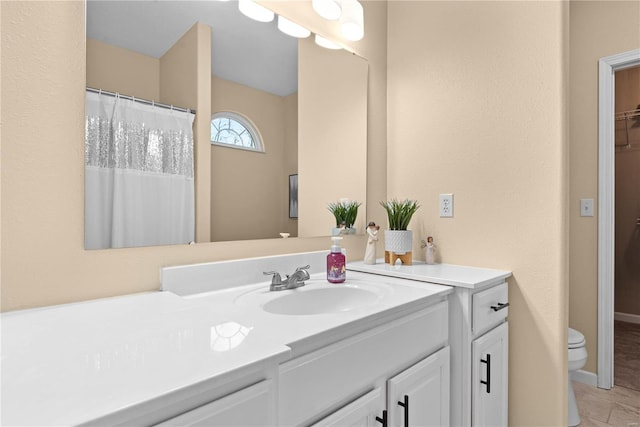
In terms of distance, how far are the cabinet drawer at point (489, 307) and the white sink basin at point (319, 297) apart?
12.9 inches

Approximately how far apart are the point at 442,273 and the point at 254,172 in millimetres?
838

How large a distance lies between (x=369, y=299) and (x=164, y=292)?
2.21ft

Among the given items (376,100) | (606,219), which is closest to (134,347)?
(376,100)

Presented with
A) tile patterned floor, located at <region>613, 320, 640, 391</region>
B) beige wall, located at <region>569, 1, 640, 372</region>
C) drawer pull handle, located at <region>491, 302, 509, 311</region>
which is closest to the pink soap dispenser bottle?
drawer pull handle, located at <region>491, 302, 509, 311</region>

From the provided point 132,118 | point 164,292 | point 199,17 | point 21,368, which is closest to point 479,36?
point 199,17

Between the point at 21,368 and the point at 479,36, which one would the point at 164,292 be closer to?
the point at 21,368

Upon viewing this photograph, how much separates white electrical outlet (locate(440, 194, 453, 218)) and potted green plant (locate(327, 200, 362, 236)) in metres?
0.39

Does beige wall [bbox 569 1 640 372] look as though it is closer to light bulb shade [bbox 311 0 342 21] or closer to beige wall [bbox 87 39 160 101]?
light bulb shade [bbox 311 0 342 21]

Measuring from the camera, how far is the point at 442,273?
54.4 inches

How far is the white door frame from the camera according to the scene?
2.06 metres

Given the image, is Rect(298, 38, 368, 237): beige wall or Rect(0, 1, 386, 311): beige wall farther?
Rect(298, 38, 368, 237): beige wall

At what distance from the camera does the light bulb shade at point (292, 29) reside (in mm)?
1440

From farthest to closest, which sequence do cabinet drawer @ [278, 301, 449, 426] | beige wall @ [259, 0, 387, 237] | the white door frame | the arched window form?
the white door frame, beige wall @ [259, 0, 387, 237], the arched window, cabinet drawer @ [278, 301, 449, 426]

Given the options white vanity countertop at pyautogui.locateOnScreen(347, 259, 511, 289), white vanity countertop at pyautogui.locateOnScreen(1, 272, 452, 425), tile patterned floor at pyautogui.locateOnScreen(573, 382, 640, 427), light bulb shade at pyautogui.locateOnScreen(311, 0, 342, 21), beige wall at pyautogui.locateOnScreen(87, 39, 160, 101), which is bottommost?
tile patterned floor at pyautogui.locateOnScreen(573, 382, 640, 427)
